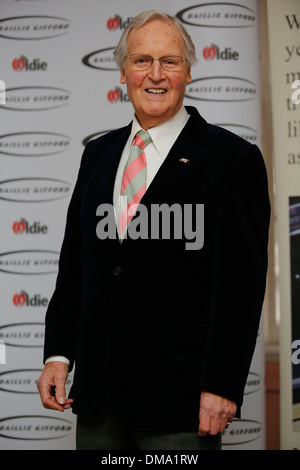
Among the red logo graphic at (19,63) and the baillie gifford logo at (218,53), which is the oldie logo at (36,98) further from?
the baillie gifford logo at (218,53)

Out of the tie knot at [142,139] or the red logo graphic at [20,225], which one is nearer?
the tie knot at [142,139]

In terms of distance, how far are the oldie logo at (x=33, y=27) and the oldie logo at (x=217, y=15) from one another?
0.58 m

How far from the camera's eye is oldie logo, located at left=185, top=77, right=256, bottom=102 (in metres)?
2.74

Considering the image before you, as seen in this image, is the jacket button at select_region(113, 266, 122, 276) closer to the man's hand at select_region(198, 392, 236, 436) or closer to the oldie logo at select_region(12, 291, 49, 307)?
the man's hand at select_region(198, 392, 236, 436)

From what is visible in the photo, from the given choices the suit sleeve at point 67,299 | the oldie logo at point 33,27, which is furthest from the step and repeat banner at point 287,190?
the suit sleeve at point 67,299

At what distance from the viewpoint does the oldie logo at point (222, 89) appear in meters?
2.74

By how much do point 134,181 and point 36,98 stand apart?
146 centimetres

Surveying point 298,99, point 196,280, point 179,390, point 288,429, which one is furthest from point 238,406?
point 298,99

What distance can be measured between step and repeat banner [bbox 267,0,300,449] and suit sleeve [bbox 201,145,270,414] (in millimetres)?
1175

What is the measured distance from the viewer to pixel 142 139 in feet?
5.32

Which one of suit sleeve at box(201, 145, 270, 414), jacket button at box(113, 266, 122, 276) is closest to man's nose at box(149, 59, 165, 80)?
suit sleeve at box(201, 145, 270, 414)

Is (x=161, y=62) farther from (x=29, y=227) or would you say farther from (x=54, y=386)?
(x=29, y=227)

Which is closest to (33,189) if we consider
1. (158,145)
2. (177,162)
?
(158,145)

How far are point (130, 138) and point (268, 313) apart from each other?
6.99ft
